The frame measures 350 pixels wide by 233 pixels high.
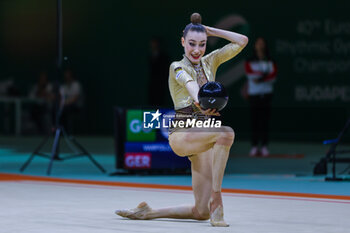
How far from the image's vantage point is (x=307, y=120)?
1767 cm

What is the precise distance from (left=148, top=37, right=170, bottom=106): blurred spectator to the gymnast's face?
39.2 ft

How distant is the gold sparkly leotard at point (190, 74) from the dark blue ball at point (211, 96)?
412mm

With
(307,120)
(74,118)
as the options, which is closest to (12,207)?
(307,120)

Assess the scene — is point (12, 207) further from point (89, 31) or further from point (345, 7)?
point (89, 31)

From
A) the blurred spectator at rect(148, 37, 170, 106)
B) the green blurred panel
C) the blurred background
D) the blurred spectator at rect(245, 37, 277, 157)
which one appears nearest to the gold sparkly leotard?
the blurred background

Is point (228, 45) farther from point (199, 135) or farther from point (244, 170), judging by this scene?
point (244, 170)

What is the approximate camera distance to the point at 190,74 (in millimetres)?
6910

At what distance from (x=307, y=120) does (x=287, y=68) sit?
4.11 ft

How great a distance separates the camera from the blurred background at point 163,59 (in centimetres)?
1742

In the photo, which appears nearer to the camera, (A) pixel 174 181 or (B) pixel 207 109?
(B) pixel 207 109

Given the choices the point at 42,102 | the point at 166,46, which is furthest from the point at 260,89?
the point at 42,102

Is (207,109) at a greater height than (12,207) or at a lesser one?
greater

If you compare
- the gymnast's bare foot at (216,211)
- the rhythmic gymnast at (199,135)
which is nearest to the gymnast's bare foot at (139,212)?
the rhythmic gymnast at (199,135)

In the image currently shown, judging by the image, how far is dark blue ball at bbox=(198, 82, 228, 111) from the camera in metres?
6.31
